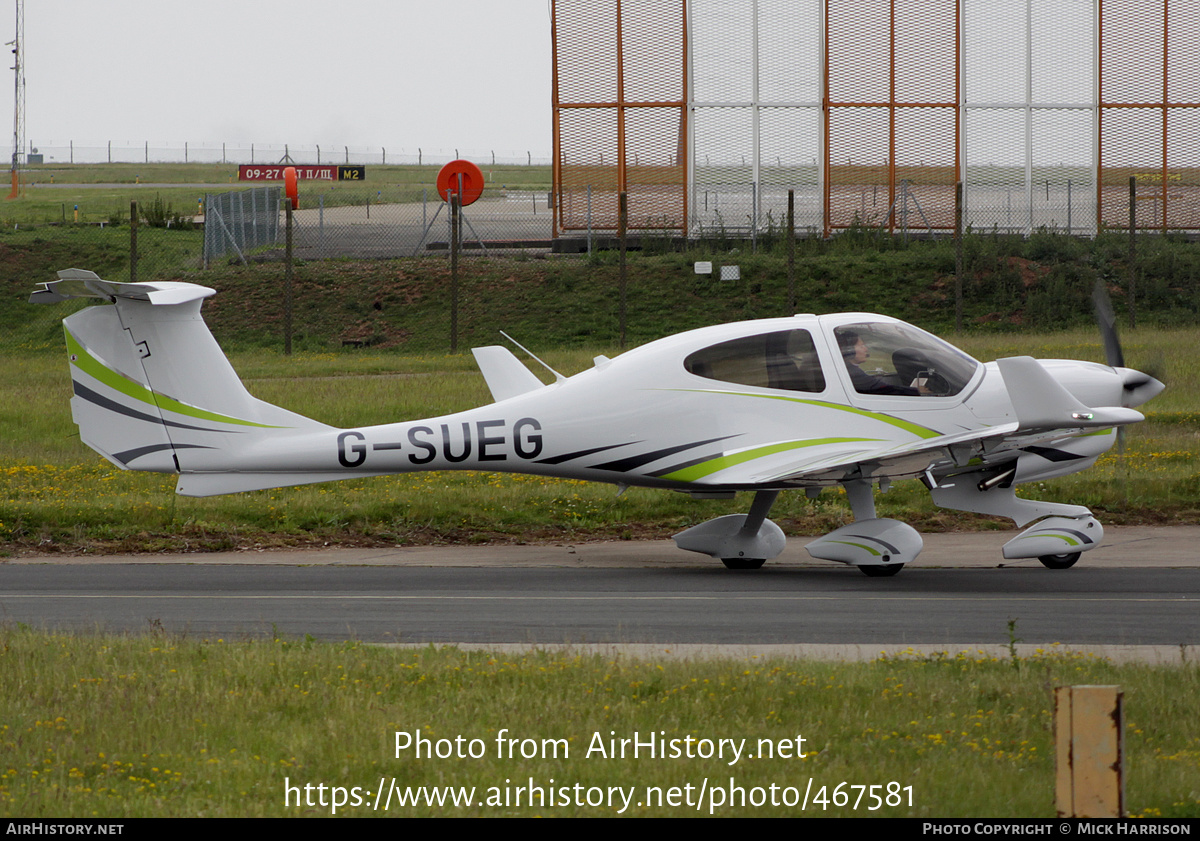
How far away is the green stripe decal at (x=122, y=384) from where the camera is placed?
42.5 ft

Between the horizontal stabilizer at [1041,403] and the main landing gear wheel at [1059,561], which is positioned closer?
the horizontal stabilizer at [1041,403]

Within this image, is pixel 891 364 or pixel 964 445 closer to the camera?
pixel 964 445

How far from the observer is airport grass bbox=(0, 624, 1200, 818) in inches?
251

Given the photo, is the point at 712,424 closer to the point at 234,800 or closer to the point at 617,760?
the point at 617,760

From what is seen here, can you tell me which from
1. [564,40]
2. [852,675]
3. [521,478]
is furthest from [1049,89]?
[852,675]

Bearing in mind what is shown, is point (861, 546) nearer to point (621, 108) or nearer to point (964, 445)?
point (964, 445)

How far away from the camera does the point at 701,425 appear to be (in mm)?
13727

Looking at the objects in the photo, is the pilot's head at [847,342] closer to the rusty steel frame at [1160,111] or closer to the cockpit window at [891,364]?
the cockpit window at [891,364]

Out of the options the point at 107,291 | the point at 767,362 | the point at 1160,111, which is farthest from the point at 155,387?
the point at 1160,111

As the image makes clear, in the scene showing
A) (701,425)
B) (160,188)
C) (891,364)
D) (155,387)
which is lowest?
(701,425)

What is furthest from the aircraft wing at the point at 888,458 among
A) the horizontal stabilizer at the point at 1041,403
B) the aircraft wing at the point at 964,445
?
the horizontal stabilizer at the point at 1041,403

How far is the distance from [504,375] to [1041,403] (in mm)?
5685

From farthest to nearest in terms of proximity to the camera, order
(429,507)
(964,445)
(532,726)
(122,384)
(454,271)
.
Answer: (454,271) < (429,507) < (122,384) < (964,445) < (532,726)

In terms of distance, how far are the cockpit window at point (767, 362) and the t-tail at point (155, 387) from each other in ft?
14.1
